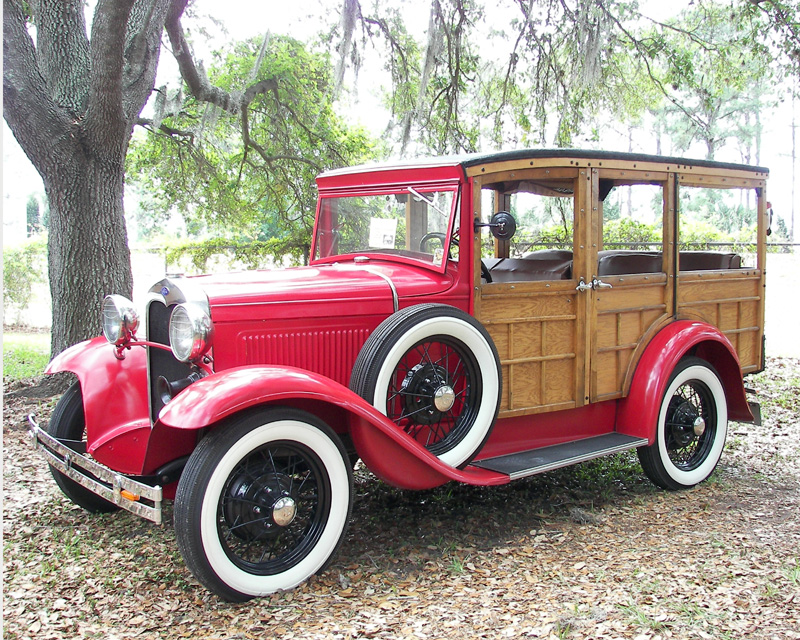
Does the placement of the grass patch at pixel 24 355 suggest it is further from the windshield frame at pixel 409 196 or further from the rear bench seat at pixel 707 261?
the rear bench seat at pixel 707 261

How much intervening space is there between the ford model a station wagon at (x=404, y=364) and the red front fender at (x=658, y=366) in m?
0.01

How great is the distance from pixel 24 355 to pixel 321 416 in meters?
7.45

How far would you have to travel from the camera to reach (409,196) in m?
4.28

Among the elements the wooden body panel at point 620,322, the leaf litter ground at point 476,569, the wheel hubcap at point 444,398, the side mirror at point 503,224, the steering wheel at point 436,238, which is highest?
the side mirror at point 503,224

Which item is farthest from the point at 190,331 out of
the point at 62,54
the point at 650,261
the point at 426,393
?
the point at 62,54

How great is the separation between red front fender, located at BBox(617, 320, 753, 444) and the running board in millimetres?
101

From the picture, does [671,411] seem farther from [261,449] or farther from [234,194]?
[234,194]

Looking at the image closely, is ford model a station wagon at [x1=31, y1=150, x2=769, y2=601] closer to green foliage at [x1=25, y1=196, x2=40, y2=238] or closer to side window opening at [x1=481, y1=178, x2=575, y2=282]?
side window opening at [x1=481, y1=178, x2=575, y2=282]

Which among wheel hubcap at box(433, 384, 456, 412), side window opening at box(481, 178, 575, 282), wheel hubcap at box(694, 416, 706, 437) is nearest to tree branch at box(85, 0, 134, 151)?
side window opening at box(481, 178, 575, 282)

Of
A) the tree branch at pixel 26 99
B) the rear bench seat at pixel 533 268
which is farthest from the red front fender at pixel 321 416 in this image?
the tree branch at pixel 26 99

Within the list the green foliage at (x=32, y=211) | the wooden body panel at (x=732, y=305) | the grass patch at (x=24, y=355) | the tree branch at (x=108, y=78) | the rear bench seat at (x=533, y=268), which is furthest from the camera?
the green foliage at (x=32, y=211)

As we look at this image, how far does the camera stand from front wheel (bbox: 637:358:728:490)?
4.64 meters

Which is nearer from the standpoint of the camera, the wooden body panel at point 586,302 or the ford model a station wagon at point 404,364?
the ford model a station wagon at point 404,364

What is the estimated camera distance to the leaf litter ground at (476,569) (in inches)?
118
